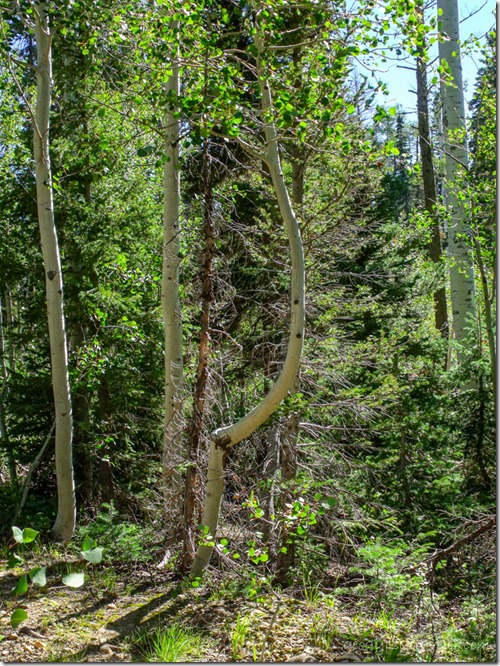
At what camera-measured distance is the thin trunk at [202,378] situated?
5.72 m

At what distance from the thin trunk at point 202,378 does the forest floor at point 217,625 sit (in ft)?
1.60

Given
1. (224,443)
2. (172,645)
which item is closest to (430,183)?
(224,443)

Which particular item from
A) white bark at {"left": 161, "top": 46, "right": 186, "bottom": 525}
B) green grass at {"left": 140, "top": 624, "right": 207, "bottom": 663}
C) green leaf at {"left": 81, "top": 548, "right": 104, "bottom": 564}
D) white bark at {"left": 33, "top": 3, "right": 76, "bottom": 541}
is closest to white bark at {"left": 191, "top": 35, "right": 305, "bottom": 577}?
green grass at {"left": 140, "top": 624, "right": 207, "bottom": 663}

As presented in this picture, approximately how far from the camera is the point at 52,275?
650 centimetres

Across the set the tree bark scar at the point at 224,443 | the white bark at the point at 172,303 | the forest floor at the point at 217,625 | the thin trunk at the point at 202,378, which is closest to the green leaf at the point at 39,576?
the forest floor at the point at 217,625

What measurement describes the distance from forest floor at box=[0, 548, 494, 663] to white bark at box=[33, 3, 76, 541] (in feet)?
3.70

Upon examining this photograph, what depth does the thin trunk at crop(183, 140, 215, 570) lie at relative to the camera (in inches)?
225

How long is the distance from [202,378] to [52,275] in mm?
2109

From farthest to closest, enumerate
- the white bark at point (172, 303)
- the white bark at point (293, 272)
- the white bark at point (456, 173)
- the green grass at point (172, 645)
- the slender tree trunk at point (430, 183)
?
the slender tree trunk at point (430, 183)
the white bark at point (456, 173)
the white bark at point (172, 303)
the white bark at point (293, 272)
the green grass at point (172, 645)

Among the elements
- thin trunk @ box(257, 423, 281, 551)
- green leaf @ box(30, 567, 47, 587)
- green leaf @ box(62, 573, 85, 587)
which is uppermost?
green leaf @ box(30, 567, 47, 587)

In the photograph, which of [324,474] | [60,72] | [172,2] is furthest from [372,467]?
[60,72]

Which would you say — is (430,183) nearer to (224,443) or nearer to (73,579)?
(224,443)

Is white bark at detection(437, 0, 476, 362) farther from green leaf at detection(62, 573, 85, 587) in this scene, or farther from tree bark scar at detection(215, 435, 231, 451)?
green leaf at detection(62, 573, 85, 587)

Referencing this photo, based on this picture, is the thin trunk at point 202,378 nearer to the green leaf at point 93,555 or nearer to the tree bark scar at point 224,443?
the tree bark scar at point 224,443
